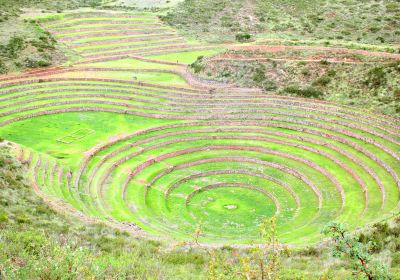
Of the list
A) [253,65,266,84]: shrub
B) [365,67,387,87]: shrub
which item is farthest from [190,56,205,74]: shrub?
[365,67,387,87]: shrub

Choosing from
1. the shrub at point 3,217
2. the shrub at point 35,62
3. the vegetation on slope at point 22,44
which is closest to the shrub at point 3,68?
the vegetation on slope at point 22,44

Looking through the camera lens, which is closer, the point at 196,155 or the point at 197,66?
the point at 196,155

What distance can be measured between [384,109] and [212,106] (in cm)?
1554

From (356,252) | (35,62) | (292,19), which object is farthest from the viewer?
(292,19)

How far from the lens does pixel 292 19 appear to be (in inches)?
2849

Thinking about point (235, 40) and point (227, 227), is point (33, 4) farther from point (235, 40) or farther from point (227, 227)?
point (227, 227)

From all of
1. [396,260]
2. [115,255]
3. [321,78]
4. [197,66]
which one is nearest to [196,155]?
[321,78]

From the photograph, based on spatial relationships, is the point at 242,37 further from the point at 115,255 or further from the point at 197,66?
the point at 115,255

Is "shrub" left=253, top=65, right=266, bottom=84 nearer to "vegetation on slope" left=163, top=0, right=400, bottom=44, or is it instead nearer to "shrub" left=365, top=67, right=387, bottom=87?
"shrub" left=365, top=67, right=387, bottom=87

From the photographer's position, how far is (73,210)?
2438 cm

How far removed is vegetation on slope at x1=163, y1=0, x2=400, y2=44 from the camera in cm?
6341

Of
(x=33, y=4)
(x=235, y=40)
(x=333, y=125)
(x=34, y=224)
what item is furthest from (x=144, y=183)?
(x=33, y=4)

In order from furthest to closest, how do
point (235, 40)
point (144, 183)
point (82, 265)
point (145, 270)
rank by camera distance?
point (235, 40)
point (144, 183)
point (145, 270)
point (82, 265)

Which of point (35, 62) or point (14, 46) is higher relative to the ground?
point (14, 46)
